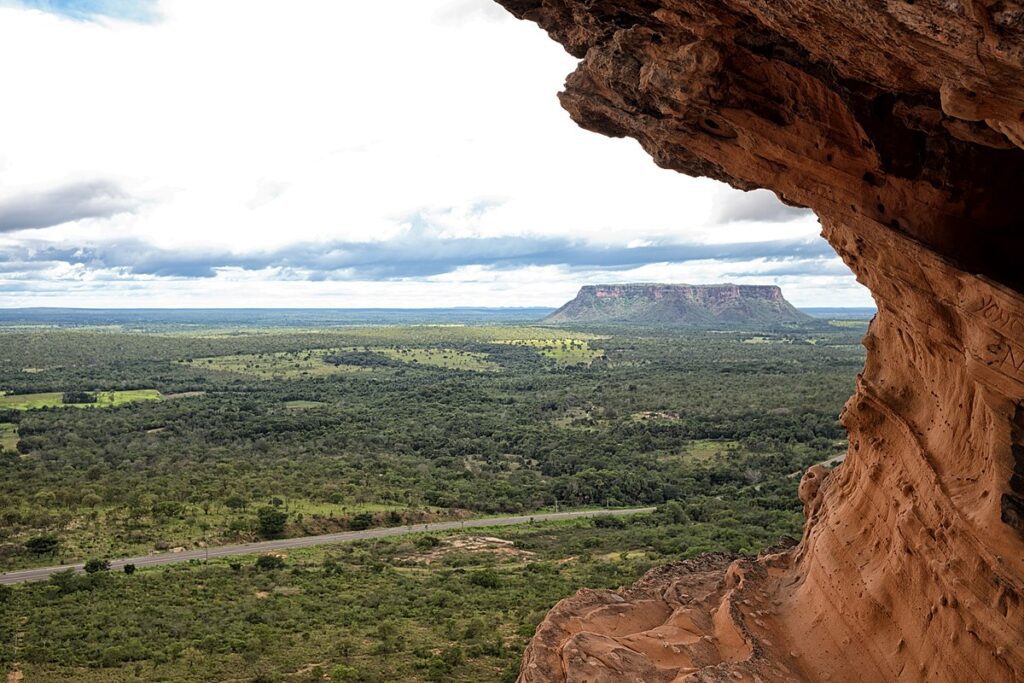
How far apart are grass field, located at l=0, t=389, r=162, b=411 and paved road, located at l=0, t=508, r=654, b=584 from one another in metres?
84.4

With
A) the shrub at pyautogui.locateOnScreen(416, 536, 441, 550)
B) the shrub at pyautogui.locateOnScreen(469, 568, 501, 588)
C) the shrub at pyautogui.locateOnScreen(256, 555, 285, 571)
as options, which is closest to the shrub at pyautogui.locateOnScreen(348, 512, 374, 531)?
the shrub at pyautogui.locateOnScreen(416, 536, 441, 550)

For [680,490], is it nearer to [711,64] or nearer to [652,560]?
[652,560]

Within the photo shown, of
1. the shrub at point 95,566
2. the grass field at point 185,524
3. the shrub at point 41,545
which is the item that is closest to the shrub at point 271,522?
the grass field at point 185,524

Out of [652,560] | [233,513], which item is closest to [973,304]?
[652,560]

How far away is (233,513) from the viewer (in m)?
60.4

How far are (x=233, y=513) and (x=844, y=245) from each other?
5617cm

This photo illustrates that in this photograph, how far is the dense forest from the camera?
3438cm

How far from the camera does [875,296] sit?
14.6 metres

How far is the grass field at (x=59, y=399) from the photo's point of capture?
12569cm

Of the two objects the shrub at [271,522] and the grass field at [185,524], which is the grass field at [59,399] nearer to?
the grass field at [185,524]

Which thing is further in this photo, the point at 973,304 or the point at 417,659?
the point at 417,659

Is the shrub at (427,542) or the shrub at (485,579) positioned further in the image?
the shrub at (427,542)

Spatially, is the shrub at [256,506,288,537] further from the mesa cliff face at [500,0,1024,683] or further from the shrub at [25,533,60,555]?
the mesa cliff face at [500,0,1024,683]

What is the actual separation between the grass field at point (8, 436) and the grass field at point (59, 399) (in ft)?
44.6
